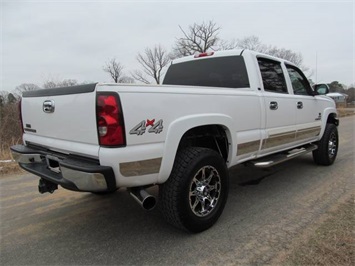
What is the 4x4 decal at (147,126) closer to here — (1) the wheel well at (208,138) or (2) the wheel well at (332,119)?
(1) the wheel well at (208,138)

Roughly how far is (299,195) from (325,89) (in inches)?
93.0

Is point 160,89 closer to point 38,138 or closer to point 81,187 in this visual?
point 81,187

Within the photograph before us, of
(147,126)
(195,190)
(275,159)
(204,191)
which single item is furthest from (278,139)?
(147,126)

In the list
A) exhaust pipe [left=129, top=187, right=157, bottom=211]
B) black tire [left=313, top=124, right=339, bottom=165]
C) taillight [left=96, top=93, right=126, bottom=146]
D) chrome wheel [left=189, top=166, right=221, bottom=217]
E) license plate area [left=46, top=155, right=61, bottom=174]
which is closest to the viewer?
taillight [left=96, top=93, right=126, bottom=146]

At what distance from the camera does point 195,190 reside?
10.1ft

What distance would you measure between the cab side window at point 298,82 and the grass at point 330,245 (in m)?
2.30

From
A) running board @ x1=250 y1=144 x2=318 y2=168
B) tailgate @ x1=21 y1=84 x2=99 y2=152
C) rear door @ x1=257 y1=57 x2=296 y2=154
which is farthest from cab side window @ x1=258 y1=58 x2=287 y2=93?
tailgate @ x1=21 y1=84 x2=99 y2=152

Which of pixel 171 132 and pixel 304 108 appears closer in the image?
pixel 171 132

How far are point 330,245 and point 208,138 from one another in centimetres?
165

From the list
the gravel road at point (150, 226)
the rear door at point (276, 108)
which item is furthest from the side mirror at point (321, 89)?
the gravel road at point (150, 226)

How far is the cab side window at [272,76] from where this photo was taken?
4195mm

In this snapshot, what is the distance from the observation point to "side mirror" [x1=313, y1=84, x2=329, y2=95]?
553 centimetres

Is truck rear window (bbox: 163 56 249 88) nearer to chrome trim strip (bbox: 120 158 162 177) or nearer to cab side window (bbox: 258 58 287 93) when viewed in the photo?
cab side window (bbox: 258 58 287 93)

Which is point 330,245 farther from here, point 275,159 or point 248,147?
point 275,159
